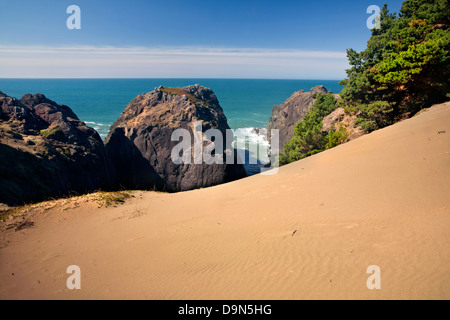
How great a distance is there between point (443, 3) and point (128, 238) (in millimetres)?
27581

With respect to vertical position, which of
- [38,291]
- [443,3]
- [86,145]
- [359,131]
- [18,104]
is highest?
[443,3]

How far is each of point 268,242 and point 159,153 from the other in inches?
1015

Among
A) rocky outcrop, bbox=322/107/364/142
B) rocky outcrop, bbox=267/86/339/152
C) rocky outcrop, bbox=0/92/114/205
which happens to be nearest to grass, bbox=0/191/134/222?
rocky outcrop, bbox=0/92/114/205

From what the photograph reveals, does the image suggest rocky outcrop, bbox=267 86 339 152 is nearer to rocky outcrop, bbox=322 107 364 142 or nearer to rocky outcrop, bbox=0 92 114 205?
rocky outcrop, bbox=322 107 364 142

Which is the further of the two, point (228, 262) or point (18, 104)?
point (18, 104)

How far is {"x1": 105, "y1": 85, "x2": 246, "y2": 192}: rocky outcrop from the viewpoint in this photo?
2796 centimetres

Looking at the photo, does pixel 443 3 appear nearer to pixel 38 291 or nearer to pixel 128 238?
pixel 128 238

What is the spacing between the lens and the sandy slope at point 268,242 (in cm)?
441

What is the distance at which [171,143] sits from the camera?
30.0 metres

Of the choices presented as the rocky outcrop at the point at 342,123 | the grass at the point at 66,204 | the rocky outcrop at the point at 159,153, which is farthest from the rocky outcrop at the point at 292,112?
the grass at the point at 66,204

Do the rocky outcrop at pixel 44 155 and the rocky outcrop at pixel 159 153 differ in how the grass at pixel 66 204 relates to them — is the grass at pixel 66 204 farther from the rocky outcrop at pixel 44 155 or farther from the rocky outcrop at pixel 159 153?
the rocky outcrop at pixel 159 153

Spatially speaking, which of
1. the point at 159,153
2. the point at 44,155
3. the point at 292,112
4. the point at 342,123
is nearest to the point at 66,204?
the point at 44,155
